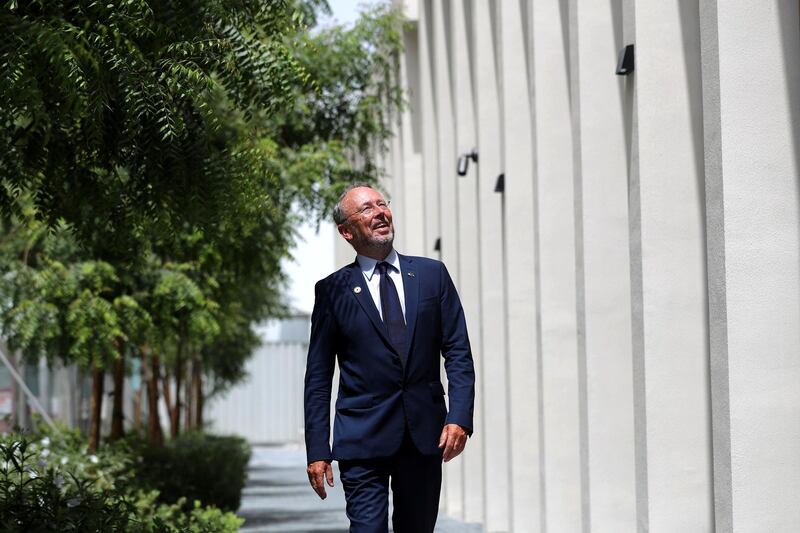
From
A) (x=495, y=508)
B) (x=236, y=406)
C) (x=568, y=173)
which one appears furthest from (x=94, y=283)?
(x=236, y=406)

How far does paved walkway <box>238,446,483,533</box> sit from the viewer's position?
16891 mm

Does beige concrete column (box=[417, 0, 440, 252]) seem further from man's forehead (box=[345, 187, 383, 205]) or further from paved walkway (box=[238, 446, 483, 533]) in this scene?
man's forehead (box=[345, 187, 383, 205])

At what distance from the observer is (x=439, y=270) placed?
636cm

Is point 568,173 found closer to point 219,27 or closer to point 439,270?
point 219,27

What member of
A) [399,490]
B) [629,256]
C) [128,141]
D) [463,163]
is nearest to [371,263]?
[399,490]

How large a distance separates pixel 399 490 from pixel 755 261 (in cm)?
234

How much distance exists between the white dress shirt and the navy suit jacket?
3 centimetres

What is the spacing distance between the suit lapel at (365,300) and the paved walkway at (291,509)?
32.8 feet

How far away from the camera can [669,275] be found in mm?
9031

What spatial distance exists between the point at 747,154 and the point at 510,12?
Result: 7.09m

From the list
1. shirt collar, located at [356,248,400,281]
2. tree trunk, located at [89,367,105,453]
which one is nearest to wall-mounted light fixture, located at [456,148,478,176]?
tree trunk, located at [89,367,105,453]

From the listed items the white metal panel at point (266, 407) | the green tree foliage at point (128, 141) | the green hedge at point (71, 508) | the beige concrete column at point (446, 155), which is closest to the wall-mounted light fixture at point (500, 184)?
the green tree foliage at point (128, 141)

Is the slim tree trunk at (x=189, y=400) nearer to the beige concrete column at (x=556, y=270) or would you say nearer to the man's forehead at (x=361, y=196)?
the beige concrete column at (x=556, y=270)

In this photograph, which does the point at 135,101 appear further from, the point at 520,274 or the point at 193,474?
the point at 193,474
